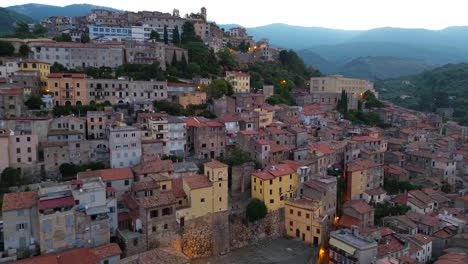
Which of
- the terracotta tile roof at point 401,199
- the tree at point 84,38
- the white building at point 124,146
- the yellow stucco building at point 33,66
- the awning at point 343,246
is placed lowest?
the awning at point 343,246

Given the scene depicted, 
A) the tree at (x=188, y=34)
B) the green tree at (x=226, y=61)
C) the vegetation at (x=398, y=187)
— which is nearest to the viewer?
the vegetation at (x=398, y=187)

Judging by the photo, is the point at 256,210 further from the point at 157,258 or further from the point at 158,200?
the point at 157,258

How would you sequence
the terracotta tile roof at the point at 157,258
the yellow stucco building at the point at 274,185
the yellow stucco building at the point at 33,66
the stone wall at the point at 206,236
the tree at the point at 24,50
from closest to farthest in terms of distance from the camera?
the terracotta tile roof at the point at 157,258, the stone wall at the point at 206,236, the yellow stucco building at the point at 274,185, the yellow stucco building at the point at 33,66, the tree at the point at 24,50

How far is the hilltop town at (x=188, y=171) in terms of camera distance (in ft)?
90.2

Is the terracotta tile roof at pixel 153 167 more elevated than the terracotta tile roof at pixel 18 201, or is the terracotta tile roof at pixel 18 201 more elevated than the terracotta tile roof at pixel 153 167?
the terracotta tile roof at pixel 153 167

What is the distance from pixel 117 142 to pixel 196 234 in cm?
1088

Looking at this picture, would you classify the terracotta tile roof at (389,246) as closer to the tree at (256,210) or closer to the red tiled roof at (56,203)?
the tree at (256,210)

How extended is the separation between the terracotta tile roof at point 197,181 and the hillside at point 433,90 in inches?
2646

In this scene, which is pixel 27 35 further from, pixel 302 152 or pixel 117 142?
pixel 302 152

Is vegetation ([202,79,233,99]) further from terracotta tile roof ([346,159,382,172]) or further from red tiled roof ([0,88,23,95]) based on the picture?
red tiled roof ([0,88,23,95])

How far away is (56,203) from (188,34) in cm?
5080

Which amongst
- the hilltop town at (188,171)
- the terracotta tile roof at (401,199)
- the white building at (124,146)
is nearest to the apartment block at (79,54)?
the hilltop town at (188,171)

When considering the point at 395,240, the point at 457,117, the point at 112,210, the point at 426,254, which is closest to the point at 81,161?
the point at 112,210

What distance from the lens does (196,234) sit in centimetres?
3186
